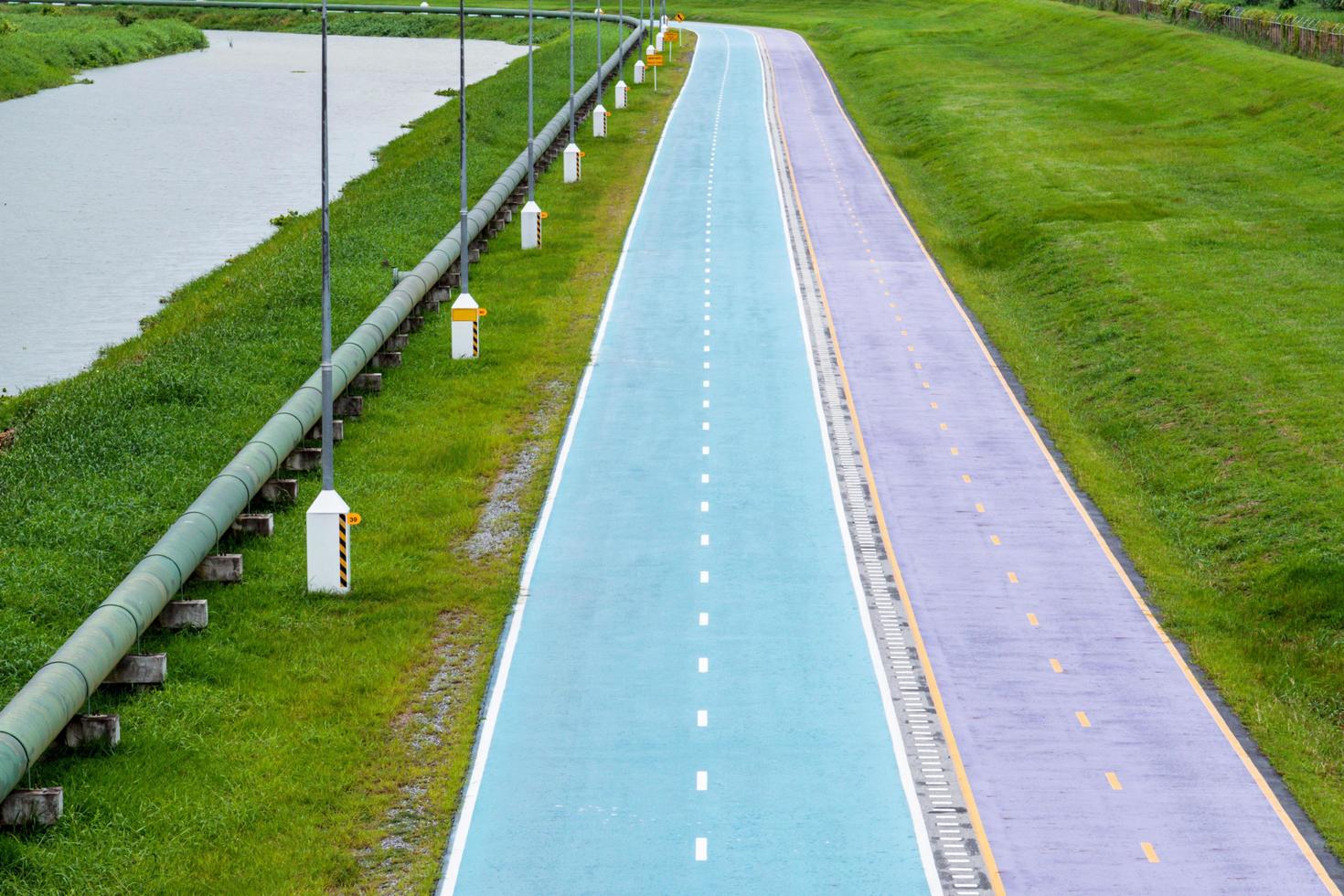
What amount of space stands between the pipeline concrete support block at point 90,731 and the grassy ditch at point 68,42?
308ft

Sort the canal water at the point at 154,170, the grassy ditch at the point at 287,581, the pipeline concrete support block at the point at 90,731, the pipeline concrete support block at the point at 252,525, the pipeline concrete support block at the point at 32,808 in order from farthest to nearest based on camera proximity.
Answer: the canal water at the point at 154,170 < the pipeline concrete support block at the point at 252,525 < the pipeline concrete support block at the point at 90,731 < the grassy ditch at the point at 287,581 < the pipeline concrete support block at the point at 32,808

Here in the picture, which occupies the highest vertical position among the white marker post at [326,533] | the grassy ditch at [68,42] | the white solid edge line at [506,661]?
the grassy ditch at [68,42]

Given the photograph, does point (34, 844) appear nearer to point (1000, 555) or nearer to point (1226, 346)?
point (1000, 555)

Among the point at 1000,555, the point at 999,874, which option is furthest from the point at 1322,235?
the point at 999,874

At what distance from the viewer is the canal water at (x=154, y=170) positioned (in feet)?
177

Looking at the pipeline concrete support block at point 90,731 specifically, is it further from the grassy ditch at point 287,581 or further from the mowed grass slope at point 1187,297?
the mowed grass slope at point 1187,297

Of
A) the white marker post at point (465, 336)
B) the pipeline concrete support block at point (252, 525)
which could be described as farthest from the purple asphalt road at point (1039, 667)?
the pipeline concrete support block at point (252, 525)

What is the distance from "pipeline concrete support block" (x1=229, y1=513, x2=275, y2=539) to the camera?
30.1 meters

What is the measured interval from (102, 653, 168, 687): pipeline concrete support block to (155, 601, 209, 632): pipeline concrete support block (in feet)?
6.74

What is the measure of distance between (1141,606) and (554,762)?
37.4 feet

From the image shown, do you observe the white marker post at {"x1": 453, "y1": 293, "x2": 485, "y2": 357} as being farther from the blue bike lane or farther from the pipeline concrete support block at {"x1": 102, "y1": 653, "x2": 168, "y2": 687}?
the pipeline concrete support block at {"x1": 102, "y1": 653, "x2": 168, "y2": 687}

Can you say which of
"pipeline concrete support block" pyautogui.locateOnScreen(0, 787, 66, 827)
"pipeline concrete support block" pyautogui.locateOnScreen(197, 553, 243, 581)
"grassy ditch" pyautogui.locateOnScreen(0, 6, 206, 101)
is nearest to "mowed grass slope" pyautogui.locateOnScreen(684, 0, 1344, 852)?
"pipeline concrete support block" pyautogui.locateOnScreen(197, 553, 243, 581)

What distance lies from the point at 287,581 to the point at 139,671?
455cm

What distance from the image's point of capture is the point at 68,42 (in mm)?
125562
